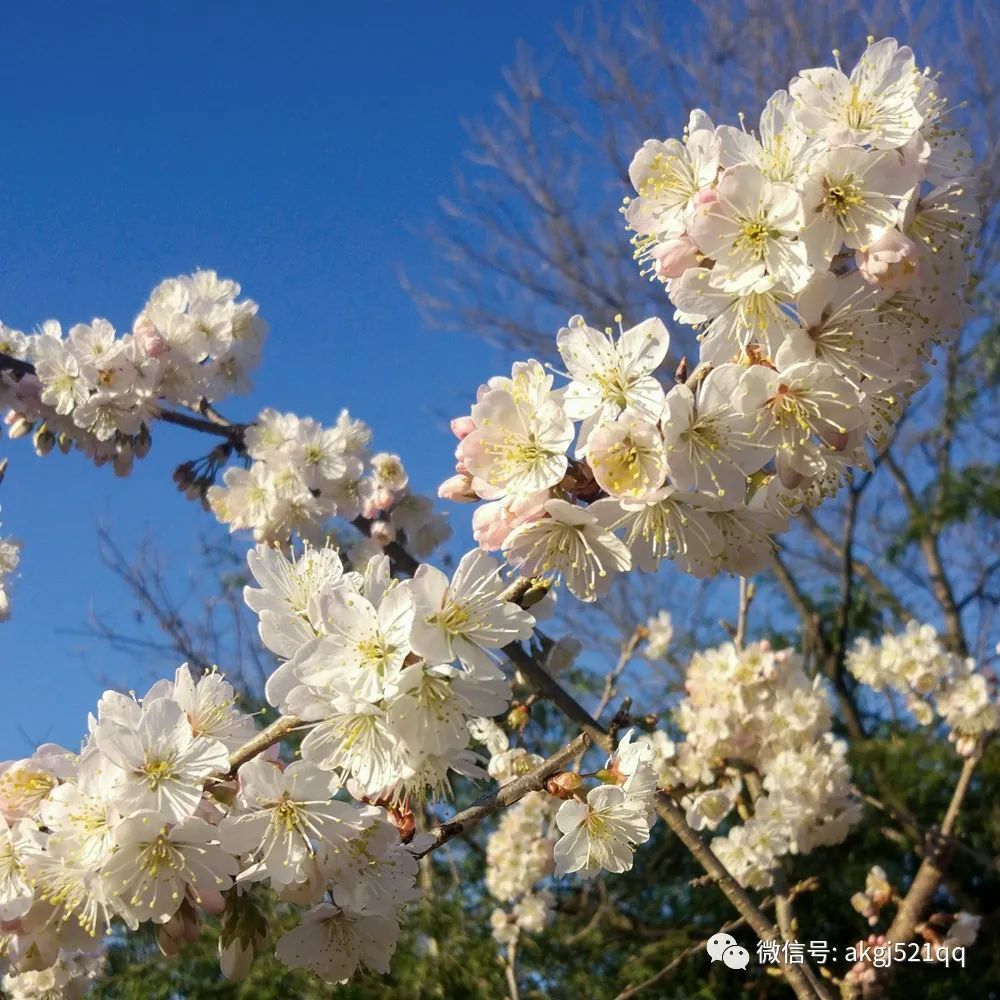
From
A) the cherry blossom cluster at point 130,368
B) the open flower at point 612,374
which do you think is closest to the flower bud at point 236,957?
the open flower at point 612,374

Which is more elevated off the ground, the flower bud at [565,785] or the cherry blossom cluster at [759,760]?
the cherry blossom cluster at [759,760]

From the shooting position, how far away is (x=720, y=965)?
4.51 m

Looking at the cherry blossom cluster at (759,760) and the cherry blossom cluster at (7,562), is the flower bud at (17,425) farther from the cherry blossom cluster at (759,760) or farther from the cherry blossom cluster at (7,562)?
the cherry blossom cluster at (759,760)

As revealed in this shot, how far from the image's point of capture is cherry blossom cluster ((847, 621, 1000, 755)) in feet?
13.5

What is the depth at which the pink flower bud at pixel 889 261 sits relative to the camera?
1.17 metres

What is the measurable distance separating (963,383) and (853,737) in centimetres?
381

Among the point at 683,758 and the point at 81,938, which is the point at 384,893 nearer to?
the point at 81,938

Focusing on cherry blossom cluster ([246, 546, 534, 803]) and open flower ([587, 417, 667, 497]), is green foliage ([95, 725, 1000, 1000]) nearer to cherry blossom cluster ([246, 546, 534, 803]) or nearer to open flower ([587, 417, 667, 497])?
cherry blossom cluster ([246, 546, 534, 803])

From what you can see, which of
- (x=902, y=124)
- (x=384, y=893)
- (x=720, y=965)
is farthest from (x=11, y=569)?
(x=720, y=965)

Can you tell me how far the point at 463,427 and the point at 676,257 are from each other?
1.17 ft

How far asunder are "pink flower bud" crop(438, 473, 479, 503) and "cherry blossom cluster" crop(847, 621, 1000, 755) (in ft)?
11.6

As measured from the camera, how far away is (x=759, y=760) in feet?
12.9

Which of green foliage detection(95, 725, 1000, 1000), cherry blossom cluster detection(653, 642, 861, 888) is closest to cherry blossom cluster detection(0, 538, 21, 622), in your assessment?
green foliage detection(95, 725, 1000, 1000)

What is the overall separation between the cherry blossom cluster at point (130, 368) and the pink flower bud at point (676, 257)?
1.87 m
